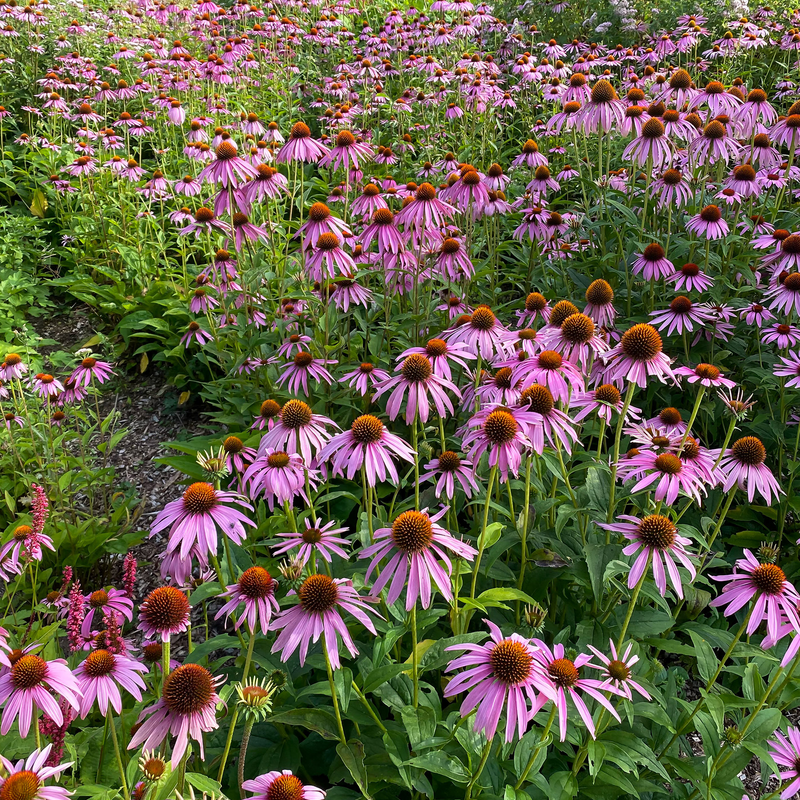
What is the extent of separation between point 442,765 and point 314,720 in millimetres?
348

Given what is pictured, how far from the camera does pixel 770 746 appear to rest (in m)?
1.81

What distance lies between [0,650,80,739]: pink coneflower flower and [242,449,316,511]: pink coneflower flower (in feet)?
2.16

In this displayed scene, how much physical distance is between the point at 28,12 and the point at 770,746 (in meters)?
9.33

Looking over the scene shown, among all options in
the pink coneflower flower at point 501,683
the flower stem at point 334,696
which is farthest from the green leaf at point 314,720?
the pink coneflower flower at point 501,683

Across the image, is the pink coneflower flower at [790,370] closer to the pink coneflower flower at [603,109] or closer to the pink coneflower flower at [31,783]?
the pink coneflower flower at [603,109]

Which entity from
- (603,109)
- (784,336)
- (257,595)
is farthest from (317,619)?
(603,109)

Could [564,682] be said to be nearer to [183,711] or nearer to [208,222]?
[183,711]

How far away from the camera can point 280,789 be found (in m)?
1.24

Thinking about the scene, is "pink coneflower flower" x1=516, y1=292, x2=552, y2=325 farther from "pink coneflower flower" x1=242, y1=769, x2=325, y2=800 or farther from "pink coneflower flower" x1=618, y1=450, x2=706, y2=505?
"pink coneflower flower" x1=242, y1=769, x2=325, y2=800

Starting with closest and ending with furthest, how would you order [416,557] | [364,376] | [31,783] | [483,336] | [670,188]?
[31,783] < [416,557] < [483,336] < [364,376] < [670,188]

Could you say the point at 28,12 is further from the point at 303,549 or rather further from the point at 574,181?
the point at 303,549

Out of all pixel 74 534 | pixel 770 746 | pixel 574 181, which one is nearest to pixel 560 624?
pixel 770 746

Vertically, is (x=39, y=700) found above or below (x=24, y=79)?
below

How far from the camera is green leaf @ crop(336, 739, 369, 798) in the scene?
5.26ft
